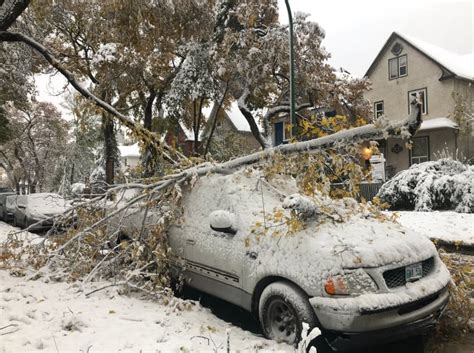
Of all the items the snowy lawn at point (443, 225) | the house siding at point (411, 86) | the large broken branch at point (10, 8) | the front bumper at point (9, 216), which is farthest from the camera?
the house siding at point (411, 86)

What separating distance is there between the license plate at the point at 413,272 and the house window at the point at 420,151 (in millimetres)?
22191

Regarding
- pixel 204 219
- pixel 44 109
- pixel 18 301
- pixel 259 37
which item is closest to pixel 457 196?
pixel 259 37

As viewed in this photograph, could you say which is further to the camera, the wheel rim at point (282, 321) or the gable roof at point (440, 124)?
the gable roof at point (440, 124)

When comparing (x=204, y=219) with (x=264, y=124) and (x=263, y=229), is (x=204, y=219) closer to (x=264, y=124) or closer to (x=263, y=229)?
(x=263, y=229)

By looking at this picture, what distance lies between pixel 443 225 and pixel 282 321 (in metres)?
8.93

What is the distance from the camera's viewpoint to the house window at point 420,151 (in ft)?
78.4

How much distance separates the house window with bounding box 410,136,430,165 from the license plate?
2219 cm

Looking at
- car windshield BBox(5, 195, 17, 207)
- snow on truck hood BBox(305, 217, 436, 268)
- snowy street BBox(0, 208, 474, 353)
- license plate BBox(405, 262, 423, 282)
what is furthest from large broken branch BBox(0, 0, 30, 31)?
car windshield BBox(5, 195, 17, 207)

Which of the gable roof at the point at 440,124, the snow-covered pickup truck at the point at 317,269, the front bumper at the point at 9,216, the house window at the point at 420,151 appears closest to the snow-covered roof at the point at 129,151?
the front bumper at the point at 9,216

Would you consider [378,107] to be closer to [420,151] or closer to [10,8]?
[420,151]

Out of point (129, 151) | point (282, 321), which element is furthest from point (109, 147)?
point (129, 151)

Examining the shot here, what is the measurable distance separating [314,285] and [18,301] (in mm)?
3409

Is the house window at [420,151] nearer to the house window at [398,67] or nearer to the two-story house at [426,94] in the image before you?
the two-story house at [426,94]

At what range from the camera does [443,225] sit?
1111 cm
